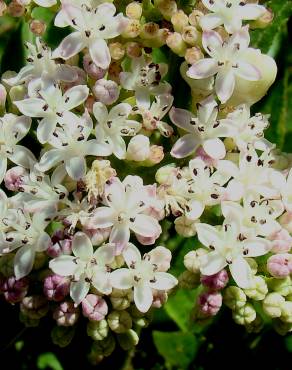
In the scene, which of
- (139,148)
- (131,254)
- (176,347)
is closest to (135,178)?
(139,148)

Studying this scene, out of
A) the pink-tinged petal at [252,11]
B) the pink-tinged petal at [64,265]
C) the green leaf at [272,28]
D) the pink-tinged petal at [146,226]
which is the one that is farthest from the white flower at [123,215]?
the green leaf at [272,28]

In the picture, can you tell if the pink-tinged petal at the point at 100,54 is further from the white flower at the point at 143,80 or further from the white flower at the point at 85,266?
the white flower at the point at 85,266

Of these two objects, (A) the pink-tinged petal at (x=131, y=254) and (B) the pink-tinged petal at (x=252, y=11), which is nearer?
(A) the pink-tinged petal at (x=131, y=254)

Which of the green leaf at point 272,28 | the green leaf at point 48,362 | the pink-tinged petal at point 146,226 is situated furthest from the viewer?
the green leaf at point 48,362

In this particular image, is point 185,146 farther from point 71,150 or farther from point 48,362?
point 48,362

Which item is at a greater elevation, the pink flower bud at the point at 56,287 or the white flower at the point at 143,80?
the white flower at the point at 143,80

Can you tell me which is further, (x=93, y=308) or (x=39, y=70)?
(x=39, y=70)

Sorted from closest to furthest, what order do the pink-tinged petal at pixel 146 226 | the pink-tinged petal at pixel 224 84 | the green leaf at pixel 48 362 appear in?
the pink-tinged petal at pixel 146 226
the pink-tinged petal at pixel 224 84
the green leaf at pixel 48 362
